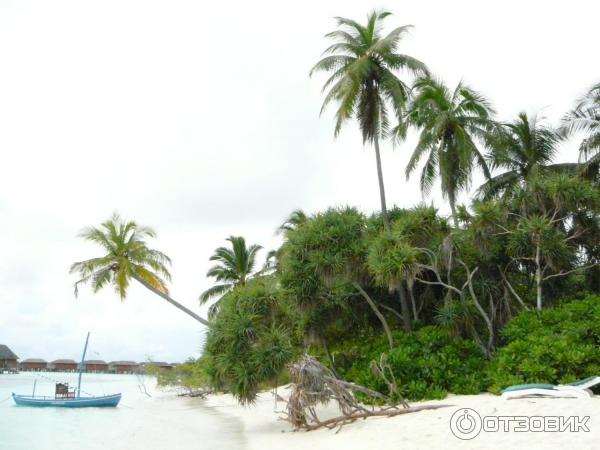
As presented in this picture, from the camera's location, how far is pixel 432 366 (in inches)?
557

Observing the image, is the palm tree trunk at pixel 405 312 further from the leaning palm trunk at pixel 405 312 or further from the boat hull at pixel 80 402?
the boat hull at pixel 80 402

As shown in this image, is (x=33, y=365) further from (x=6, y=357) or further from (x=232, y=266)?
(x=232, y=266)

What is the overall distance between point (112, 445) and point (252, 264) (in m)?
18.6

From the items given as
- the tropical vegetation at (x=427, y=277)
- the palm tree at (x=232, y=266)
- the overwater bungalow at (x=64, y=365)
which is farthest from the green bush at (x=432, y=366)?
the overwater bungalow at (x=64, y=365)

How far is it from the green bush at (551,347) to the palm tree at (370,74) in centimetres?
785

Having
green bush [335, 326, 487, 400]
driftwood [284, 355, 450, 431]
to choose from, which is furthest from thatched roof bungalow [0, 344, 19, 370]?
driftwood [284, 355, 450, 431]

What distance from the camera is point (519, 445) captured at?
7906 mm

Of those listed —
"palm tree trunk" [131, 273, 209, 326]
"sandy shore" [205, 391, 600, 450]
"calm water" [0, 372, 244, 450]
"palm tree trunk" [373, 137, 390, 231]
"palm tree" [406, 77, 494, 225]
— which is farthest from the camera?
"palm tree trunk" [131, 273, 209, 326]

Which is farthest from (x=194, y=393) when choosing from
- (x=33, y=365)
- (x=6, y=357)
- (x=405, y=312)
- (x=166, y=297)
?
(x=33, y=365)

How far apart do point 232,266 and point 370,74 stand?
17051mm

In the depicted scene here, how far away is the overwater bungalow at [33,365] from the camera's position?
10600 centimetres

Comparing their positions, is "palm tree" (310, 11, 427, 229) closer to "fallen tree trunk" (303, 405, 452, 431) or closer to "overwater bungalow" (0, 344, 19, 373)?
"fallen tree trunk" (303, 405, 452, 431)

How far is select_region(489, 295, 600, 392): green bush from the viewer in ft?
39.8

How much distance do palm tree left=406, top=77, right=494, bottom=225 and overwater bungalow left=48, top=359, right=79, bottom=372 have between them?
9710 centimetres
